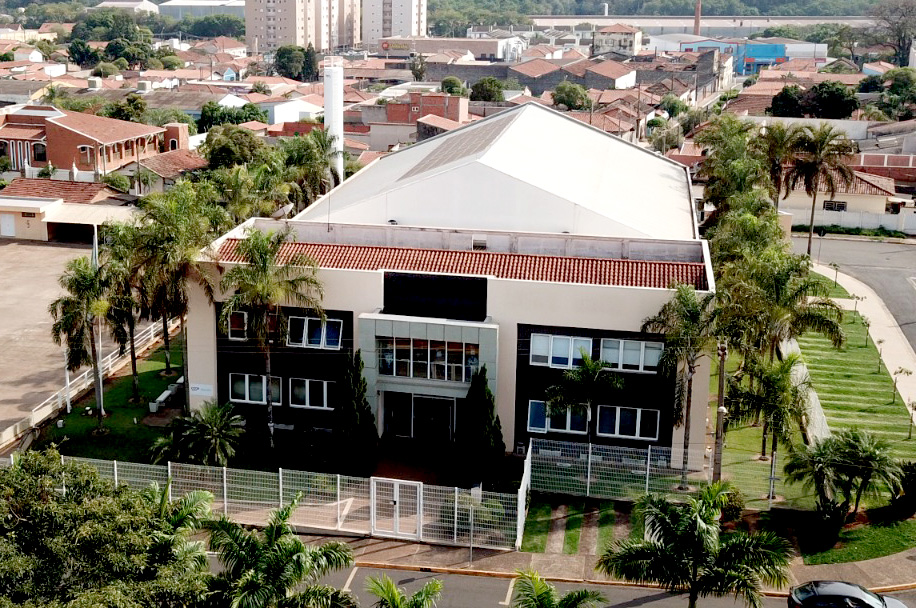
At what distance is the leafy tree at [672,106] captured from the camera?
11965 centimetres

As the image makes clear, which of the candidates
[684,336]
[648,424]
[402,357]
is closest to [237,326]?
[402,357]

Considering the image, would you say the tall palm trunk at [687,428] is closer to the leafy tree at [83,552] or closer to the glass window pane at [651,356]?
the glass window pane at [651,356]

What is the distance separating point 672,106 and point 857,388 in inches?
3478

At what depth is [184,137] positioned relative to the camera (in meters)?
87.4

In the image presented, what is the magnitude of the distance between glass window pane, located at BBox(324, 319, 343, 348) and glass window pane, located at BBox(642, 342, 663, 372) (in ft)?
31.6

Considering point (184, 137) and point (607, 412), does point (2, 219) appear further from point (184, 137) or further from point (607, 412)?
point (607, 412)

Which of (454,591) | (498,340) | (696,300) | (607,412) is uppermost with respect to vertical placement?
(696,300)

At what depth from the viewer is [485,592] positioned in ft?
81.9

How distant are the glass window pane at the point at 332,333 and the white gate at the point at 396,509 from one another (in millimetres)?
6000

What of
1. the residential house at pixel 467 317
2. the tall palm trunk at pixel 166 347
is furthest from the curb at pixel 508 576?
the tall palm trunk at pixel 166 347

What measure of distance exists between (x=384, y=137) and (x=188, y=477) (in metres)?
69.1

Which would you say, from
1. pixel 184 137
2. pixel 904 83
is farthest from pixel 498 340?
pixel 904 83

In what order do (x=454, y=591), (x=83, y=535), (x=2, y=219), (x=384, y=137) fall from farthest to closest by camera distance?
(x=384, y=137) → (x=2, y=219) → (x=454, y=591) → (x=83, y=535)

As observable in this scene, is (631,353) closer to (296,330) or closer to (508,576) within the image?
(508,576)
